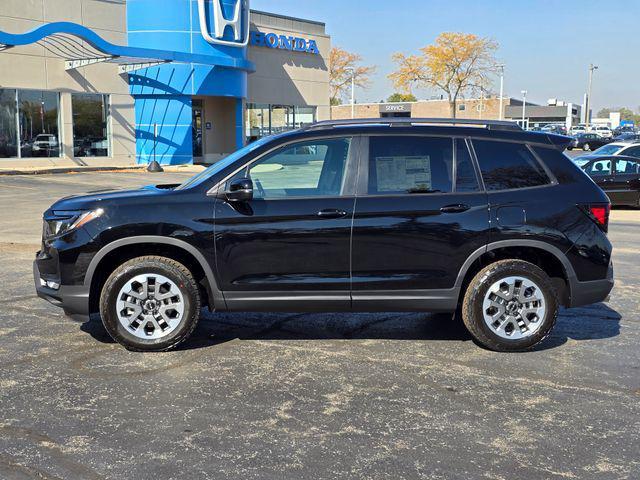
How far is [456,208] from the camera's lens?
5.50 metres

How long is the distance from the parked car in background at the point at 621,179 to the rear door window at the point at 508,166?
39.1 ft

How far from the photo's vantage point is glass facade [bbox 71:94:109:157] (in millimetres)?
27656

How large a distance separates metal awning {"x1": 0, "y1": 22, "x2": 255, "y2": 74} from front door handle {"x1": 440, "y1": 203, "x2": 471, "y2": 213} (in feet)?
69.0

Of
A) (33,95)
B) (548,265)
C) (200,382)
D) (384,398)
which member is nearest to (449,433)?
(384,398)

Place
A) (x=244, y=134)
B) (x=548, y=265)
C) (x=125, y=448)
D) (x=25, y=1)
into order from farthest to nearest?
(x=244, y=134) < (x=25, y=1) < (x=548, y=265) < (x=125, y=448)

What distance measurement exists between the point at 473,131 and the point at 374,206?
1.16 meters

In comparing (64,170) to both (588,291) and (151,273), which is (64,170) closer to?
(151,273)

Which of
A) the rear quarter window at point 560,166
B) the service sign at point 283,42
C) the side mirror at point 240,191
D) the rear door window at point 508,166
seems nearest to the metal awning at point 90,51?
the service sign at point 283,42

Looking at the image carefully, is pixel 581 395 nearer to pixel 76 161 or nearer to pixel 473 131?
pixel 473 131

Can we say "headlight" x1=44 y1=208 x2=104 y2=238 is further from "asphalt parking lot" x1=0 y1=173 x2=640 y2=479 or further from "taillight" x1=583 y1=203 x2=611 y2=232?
"taillight" x1=583 y1=203 x2=611 y2=232

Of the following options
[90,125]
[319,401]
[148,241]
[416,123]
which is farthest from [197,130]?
[319,401]

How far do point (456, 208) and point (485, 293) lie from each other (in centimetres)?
75

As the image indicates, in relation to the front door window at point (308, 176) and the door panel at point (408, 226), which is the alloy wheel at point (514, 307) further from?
the front door window at point (308, 176)

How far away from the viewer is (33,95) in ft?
85.6
